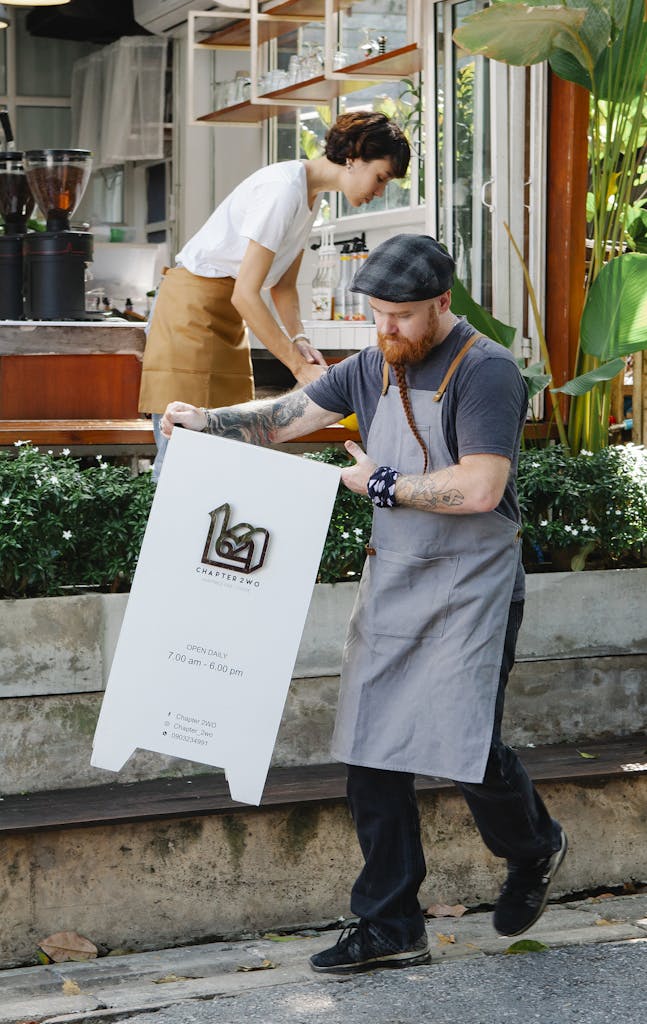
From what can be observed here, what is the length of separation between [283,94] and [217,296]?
4.46 m

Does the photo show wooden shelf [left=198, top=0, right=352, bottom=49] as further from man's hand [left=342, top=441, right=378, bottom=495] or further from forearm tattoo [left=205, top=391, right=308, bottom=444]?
man's hand [left=342, top=441, right=378, bottom=495]

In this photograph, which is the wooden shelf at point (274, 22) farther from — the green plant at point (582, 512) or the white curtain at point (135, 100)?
the green plant at point (582, 512)

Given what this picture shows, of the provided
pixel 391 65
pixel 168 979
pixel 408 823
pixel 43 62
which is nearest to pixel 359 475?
pixel 408 823

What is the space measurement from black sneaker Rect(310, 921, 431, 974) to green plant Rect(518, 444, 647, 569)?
1.72 meters

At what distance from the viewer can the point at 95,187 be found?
41.1ft

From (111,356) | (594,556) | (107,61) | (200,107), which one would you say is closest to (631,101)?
(594,556)

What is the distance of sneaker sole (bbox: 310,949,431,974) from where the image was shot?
10.8 feet

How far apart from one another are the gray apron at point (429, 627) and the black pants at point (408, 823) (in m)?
0.08

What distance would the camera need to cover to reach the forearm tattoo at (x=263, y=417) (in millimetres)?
3354

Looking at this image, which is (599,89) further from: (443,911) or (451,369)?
(443,911)

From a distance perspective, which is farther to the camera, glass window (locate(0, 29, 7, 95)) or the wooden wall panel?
glass window (locate(0, 29, 7, 95))

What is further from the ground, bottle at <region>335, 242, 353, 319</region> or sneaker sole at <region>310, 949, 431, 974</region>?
bottle at <region>335, 242, 353, 319</region>

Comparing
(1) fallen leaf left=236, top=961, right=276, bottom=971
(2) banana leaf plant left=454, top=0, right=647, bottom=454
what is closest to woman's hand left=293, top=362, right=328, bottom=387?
(2) banana leaf plant left=454, top=0, right=647, bottom=454

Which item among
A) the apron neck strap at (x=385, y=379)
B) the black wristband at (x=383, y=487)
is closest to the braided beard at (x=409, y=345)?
the apron neck strap at (x=385, y=379)
